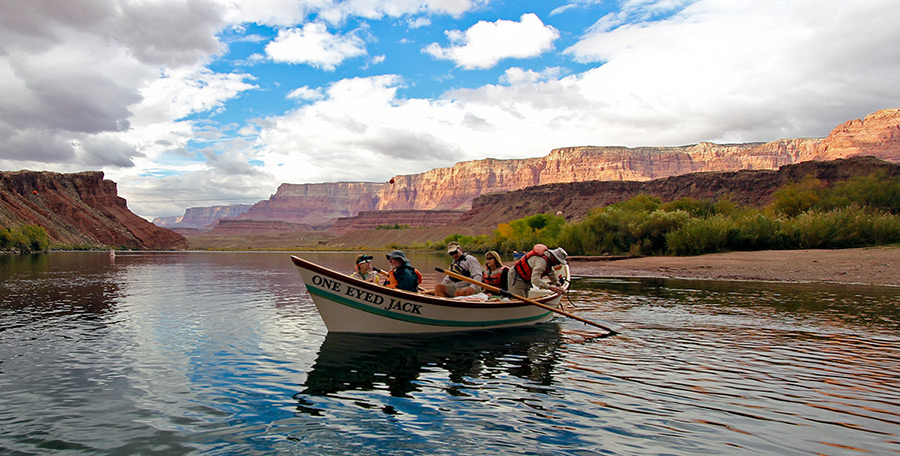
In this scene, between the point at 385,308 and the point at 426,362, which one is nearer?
the point at 426,362

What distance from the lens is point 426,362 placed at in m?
11.3

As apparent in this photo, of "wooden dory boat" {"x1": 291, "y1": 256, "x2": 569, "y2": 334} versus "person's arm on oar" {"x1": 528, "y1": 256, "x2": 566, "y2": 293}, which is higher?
"person's arm on oar" {"x1": 528, "y1": 256, "x2": 566, "y2": 293}

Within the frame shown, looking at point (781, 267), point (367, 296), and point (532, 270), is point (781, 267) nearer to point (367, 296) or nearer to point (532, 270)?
point (532, 270)

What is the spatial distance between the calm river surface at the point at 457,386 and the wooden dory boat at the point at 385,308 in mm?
419

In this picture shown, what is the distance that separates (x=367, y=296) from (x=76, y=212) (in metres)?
156

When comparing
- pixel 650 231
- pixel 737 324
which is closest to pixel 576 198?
pixel 650 231

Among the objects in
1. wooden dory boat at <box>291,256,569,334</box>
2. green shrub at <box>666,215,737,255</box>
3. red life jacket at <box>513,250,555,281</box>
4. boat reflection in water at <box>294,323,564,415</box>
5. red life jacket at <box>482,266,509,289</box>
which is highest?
green shrub at <box>666,215,737,255</box>

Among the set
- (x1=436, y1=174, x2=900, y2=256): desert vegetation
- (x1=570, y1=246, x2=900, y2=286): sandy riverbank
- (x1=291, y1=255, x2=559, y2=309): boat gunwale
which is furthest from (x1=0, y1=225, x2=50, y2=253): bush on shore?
(x1=291, y1=255, x2=559, y2=309): boat gunwale

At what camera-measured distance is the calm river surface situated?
22.4 feet

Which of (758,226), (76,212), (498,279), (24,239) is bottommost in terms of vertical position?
(498,279)

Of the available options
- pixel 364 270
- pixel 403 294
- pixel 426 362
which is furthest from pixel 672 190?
pixel 426 362

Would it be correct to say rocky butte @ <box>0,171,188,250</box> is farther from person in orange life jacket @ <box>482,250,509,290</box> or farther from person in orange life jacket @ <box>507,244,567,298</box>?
person in orange life jacket @ <box>507,244,567,298</box>

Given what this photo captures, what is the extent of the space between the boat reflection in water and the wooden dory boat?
0.98ft

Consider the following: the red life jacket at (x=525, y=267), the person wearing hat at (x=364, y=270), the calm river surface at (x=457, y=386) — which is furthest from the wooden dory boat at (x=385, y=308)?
the person wearing hat at (x=364, y=270)
